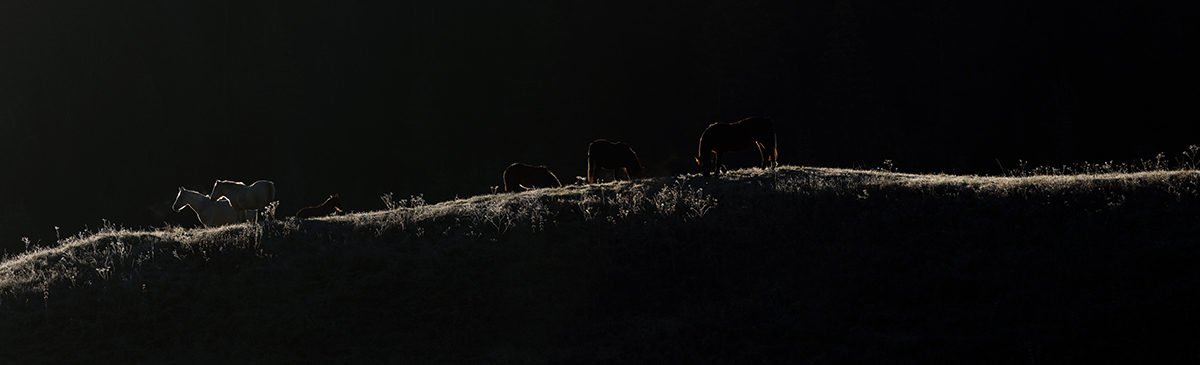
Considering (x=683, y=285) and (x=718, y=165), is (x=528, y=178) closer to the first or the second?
(x=718, y=165)

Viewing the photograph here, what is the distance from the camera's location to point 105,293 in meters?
10.3

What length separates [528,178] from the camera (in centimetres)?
2131

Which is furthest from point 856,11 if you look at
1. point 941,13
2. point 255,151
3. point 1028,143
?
point 255,151

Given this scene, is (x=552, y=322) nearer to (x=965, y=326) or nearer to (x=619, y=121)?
(x=965, y=326)

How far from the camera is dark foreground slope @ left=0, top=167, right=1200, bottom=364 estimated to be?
27.4 ft

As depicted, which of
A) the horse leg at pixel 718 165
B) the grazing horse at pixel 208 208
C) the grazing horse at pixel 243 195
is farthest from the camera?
the grazing horse at pixel 243 195

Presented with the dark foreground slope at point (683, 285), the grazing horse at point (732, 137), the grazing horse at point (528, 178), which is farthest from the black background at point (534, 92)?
the dark foreground slope at point (683, 285)

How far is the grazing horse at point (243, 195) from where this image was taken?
19.0 m

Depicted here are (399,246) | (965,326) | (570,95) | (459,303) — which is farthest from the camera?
(570,95)

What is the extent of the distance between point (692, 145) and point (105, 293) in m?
46.5

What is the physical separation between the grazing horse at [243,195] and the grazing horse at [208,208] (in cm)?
86

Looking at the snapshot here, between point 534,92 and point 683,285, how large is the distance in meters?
50.3

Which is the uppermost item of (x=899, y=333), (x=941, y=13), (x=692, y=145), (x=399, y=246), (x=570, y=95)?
(x=941, y=13)

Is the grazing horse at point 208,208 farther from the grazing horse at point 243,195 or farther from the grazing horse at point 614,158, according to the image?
the grazing horse at point 614,158
